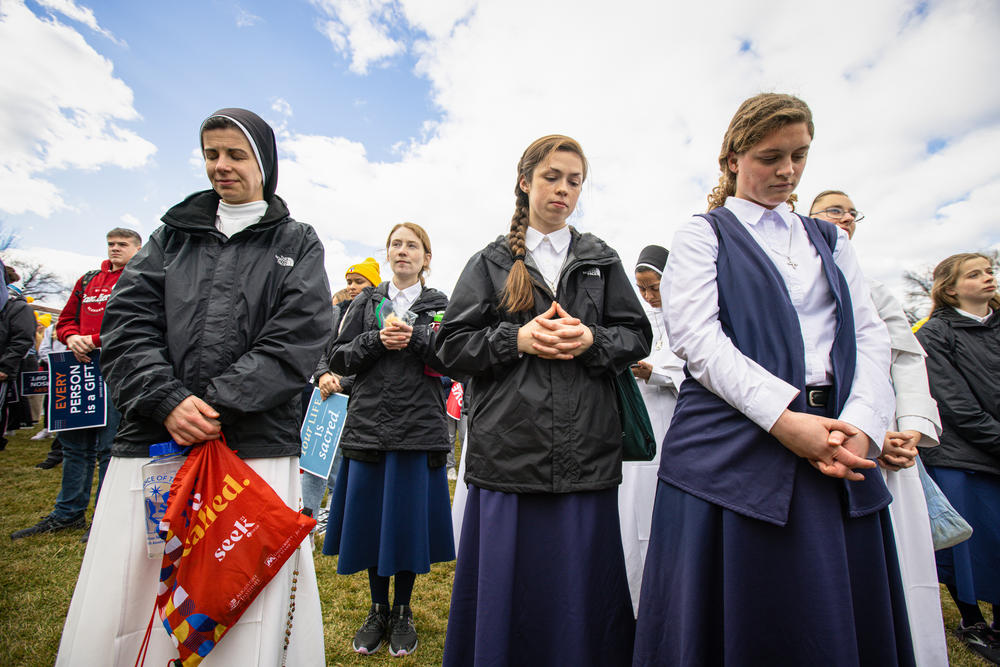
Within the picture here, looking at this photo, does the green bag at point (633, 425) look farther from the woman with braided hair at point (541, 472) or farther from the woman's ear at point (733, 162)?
the woman's ear at point (733, 162)

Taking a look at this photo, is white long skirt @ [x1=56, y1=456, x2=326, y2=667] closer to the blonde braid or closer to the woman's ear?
the blonde braid

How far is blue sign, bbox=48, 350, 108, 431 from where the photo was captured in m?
4.26

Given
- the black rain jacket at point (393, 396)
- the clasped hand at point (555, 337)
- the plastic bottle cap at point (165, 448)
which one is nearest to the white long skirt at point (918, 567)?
the clasped hand at point (555, 337)

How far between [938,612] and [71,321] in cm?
680

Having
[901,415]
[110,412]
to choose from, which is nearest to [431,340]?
[901,415]

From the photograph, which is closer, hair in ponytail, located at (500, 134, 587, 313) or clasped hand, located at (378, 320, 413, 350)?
hair in ponytail, located at (500, 134, 587, 313)

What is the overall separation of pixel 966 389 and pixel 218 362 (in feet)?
14.6

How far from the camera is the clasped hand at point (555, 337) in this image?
1758 mm

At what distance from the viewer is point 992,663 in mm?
2787

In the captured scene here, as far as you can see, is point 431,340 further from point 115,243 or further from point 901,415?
point 115,243

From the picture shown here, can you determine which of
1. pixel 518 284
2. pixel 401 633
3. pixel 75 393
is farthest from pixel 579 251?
pixel 75 393

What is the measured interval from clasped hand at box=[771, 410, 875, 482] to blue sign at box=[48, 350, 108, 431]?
17.7ft

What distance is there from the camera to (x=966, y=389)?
10.2 ft

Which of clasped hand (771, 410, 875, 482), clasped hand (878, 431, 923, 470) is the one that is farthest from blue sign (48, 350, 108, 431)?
clasped hand (878, 431, 923, 470)
